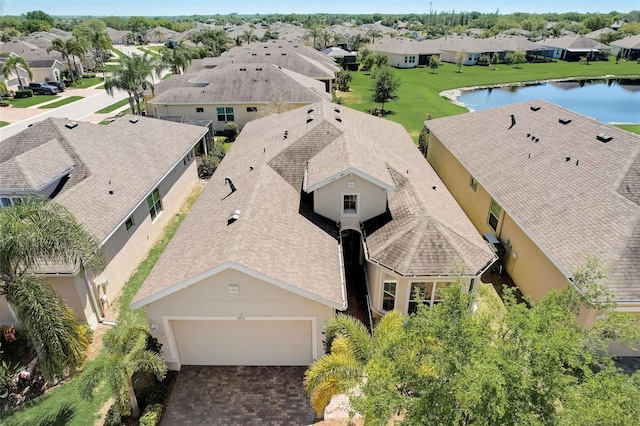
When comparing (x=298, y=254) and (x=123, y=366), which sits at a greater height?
(x=298, y=254)

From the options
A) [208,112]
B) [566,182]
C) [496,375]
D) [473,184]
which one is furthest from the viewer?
[208,112]

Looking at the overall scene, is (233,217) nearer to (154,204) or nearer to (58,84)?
(154,204)

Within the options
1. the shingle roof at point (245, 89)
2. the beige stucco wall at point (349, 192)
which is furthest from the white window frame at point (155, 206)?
the shingle roof at point (245, 89)

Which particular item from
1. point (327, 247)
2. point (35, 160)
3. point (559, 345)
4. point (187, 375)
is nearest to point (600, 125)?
point (327, 247)

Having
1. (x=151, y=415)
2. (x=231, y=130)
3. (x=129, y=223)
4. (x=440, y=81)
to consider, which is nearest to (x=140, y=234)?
(x=129, y=223)

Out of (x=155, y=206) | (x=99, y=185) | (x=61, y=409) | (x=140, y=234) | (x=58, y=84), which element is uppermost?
(x=99, y=185)

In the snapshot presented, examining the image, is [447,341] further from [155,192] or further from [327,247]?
[155,192]

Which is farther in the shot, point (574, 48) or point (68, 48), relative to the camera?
point (574, 48)

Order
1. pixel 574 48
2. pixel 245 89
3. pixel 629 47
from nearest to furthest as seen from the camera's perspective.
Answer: pixel 245 89 → pixel 629 47 → pixel 574 48
